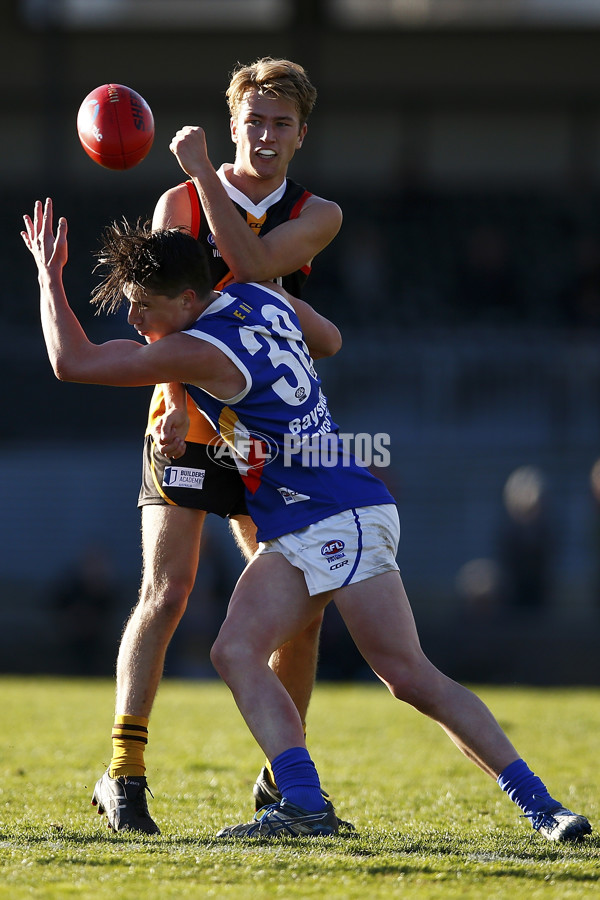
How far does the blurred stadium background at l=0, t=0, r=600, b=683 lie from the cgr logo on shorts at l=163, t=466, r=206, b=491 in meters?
8.24

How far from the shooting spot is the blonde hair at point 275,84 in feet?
14.0

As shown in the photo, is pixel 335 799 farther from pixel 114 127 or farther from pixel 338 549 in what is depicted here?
pixel 114 127

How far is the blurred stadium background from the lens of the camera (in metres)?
13.6

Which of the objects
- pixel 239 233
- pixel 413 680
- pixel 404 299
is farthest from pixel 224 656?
pixel 404 299

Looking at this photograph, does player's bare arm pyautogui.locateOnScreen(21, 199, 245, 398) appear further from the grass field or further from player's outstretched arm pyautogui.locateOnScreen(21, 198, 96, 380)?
the grass field

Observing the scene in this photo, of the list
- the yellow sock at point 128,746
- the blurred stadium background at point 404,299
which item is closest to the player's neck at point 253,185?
the yellow sock at point 128,746

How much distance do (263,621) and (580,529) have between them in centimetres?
1169

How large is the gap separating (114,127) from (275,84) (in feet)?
2.15

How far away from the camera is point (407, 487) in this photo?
15289 millimetres

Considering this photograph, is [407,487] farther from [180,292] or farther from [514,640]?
[180,292]

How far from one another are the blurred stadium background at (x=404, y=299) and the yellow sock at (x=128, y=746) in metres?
8.19

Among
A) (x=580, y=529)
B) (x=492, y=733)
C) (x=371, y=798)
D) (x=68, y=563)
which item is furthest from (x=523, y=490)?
(x=492, y=733)

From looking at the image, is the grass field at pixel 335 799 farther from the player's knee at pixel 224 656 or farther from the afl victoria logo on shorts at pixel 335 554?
the afl victoria logo on shorts at pixel 335 554

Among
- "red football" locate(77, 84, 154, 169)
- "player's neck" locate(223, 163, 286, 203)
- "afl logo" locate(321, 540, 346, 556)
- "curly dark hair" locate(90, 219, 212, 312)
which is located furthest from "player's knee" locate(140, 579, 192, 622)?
"red football" locate(77, 84, 154, 169)
